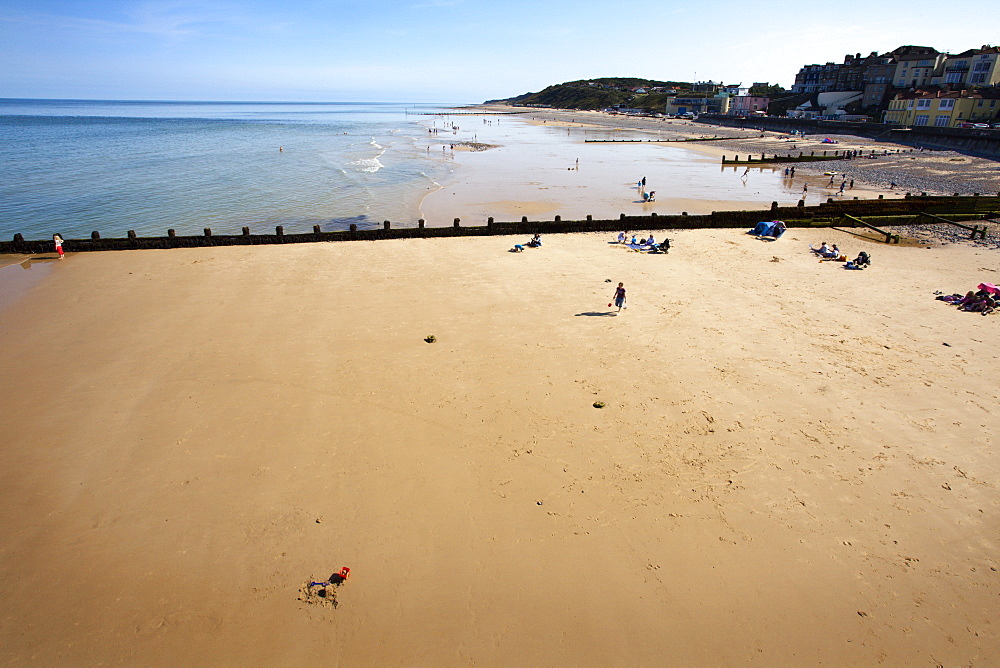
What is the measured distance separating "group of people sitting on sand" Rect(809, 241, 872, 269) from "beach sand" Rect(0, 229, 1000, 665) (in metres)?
4.87

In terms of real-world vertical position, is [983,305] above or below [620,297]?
below

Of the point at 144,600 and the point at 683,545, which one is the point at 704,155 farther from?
the point at 144,600

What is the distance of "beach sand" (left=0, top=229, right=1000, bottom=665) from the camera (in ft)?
22.2

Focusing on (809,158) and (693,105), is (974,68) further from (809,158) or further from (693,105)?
(693,105)

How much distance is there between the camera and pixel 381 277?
19188 mm

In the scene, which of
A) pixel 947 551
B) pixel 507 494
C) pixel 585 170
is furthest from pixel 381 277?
pixel 585 170

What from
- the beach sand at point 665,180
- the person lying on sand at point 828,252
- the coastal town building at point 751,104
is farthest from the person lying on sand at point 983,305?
the coastal town building at point 751,104

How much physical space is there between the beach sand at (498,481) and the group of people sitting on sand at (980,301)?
2.00ft

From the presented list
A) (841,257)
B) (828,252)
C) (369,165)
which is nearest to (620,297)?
(828,252)

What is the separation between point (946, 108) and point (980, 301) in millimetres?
84451

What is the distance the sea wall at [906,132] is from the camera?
188 ft

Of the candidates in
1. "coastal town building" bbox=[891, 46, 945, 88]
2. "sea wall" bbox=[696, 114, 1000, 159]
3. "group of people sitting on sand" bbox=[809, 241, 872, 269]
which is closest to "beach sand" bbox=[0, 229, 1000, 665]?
"group of people sitting on sand" bbox=[809, 241, 872, 269]

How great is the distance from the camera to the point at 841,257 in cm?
2197

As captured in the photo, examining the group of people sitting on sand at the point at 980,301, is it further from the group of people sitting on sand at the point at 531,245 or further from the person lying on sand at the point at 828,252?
the group of people sitting on sand at the point at 531,245
